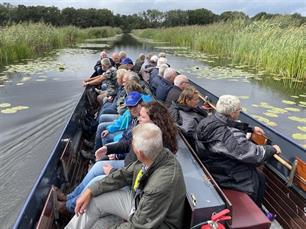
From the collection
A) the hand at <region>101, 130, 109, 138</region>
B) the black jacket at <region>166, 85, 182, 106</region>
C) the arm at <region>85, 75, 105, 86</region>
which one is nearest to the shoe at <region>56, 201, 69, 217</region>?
the hand at <region>101, 130, 109, 138</region>

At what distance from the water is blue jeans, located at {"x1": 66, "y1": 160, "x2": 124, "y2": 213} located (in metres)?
1.15

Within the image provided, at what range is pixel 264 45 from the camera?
10.6 meters

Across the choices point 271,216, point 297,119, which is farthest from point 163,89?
point 297,119

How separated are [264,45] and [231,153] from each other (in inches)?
369

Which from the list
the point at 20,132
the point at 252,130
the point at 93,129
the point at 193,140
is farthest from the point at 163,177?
Result: the point at 20,132

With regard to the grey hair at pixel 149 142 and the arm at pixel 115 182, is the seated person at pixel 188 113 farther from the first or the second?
the grey hair at pixel 149 142

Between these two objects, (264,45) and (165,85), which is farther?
(264,45)

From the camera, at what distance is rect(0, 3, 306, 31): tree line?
5931 cm

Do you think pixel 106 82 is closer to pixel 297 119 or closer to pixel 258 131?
pixel 258 131

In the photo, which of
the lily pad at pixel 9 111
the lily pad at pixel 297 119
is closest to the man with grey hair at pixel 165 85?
the lily pad at pixel 297 119

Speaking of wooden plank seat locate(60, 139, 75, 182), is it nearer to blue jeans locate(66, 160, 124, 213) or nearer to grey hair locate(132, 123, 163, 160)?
blue jeans locate(66, 160, 124, 213)

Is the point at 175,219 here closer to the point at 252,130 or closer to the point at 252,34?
the point at 252,130

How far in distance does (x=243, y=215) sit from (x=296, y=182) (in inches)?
24.9

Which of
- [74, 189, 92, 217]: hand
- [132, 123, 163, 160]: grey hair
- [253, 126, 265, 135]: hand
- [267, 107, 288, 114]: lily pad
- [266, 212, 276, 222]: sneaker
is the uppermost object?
[132, 123, 163, 160]: grey hair
